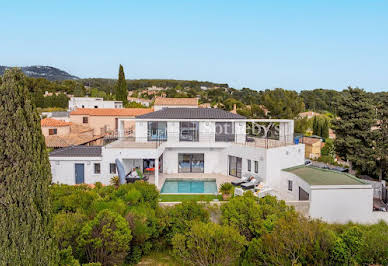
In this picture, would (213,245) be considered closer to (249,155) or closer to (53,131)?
(249,155)

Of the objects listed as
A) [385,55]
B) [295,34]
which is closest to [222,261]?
[295,34]

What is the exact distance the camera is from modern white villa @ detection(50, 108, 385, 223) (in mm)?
16156

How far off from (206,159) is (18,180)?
18.3 m

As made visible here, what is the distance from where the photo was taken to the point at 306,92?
108000 millimetres

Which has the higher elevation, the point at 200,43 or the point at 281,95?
the point at 200,43

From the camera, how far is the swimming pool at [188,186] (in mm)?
19641

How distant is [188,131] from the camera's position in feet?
80.4

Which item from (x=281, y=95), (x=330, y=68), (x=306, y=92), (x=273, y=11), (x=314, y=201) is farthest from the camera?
(x=306, y=92)

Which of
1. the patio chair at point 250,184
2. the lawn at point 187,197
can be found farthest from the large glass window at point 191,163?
the lawn at point 187,197

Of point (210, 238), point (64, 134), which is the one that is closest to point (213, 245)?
point (210, 238)

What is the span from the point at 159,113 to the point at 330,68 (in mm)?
39683

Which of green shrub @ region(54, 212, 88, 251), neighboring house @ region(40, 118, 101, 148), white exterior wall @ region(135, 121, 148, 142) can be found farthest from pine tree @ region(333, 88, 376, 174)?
neighboring house @ region(40, 118, 101, 148)

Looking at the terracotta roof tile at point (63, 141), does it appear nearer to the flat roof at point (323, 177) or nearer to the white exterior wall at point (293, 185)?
the white exterior wall at point (293, 185)

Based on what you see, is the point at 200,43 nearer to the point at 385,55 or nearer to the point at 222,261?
the point at 385,55
